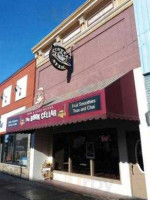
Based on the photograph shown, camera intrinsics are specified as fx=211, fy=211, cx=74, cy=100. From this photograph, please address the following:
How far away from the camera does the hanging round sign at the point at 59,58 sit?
35.3 ft

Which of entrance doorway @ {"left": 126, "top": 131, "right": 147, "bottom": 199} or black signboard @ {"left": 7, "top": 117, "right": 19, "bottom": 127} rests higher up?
black signboard @ {"left": 7, "top": 117, "right": 19, "bottom": 127}

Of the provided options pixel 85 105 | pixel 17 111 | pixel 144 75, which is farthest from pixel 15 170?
pixel 144 75

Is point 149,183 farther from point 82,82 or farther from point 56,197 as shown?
point 82,82

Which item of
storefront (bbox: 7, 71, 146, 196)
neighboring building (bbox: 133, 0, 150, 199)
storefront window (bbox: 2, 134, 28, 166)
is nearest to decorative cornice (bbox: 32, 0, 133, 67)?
neighboring building (bbox: 133, 0, 150, 199)

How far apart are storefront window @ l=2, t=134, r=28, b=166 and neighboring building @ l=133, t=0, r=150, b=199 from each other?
29.7ft

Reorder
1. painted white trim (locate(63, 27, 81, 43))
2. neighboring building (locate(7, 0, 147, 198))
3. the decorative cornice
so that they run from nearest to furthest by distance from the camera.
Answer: neighboring building (locate(7, 0, 147, 198)), the decorative cornice, painted white trim (locate(63, 27, 81, 43))

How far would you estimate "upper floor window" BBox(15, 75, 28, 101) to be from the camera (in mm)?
15404

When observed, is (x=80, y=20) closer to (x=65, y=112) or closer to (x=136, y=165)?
(x=65, y=112)

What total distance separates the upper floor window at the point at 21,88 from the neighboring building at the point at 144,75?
9.59 meters

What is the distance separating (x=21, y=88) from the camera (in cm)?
1582

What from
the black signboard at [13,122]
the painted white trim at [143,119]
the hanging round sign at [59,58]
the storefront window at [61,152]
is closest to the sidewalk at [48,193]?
the storefront window at [61,152]

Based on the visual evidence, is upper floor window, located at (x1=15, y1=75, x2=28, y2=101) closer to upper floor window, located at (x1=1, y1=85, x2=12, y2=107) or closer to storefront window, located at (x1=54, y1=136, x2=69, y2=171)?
upper floor window, located at (x1=1, y1=85, x2=12, y2=107)

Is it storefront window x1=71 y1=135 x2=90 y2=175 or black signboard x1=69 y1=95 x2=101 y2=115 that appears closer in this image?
black signboard x1=69 y1=95 x2=101 y2=115

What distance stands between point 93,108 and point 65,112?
154 cm
